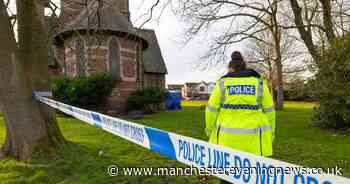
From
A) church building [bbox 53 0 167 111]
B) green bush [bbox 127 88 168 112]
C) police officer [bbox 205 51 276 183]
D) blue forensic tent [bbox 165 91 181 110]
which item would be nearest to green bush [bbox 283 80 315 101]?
police officer [bbox 205 51 276 183]

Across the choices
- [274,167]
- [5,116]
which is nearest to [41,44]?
[5,116]

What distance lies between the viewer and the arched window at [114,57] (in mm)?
18547

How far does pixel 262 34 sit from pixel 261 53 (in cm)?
205

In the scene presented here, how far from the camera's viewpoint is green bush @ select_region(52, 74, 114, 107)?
1536cm

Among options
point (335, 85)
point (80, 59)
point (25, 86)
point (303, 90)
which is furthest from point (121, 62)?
point (335, 85)

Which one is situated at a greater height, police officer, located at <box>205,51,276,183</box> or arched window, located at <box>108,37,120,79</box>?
arched window, located at <box>108,37,120,79</box>

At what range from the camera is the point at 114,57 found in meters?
18.8

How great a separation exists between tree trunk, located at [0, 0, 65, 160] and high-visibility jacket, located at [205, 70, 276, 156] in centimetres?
434

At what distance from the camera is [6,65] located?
5137 mm

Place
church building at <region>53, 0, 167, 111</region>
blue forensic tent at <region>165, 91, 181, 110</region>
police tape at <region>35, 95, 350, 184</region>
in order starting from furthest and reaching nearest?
blue forensic tent at <region>165, 91, 181, 110</region> < church building at <region>53, 0, 167, 111</region> < police tape at <region>35, 95, 350, 184</region>

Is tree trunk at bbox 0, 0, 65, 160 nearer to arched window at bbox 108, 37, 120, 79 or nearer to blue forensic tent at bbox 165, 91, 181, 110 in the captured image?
arched window at bbox 108, 37, 120, 79

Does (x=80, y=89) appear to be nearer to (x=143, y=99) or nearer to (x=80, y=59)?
(x=80, y=59)

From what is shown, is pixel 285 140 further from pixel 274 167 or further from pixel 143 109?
pixel 143 109

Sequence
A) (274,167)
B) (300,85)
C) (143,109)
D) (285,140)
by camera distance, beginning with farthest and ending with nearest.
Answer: (143,109)
(300,85)
(285,140)
(274,167)
